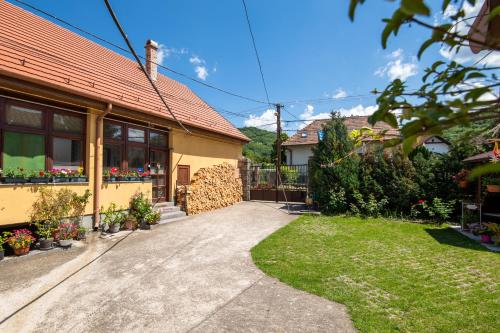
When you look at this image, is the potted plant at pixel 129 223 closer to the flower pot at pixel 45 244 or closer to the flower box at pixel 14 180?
the flower pot at pixel 45 244

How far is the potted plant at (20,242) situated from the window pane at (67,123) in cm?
272

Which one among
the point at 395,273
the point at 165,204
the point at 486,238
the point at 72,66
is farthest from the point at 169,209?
the point at 486,238

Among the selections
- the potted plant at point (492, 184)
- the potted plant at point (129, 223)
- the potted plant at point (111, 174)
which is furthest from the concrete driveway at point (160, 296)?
the potted plant at point (492, 184)

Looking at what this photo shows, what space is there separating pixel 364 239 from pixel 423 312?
11.8 ft

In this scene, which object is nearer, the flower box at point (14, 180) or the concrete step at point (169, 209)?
the flower box at point (14, 180)

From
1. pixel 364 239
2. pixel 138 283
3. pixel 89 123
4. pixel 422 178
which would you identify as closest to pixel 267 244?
pixel 364 239

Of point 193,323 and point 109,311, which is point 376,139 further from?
point 109,311

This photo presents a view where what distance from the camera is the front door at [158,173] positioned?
32.7ft

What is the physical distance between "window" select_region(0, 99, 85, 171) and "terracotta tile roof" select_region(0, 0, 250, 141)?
0.75 meters

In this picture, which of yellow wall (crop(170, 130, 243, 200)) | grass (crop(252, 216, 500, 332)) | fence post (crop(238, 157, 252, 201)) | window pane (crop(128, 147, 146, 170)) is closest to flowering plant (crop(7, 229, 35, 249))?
window pane (crop(128, 147, 146, 170))

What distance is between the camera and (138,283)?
426 centimetres

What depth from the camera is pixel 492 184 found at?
746 cm

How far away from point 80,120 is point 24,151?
158 centimetres

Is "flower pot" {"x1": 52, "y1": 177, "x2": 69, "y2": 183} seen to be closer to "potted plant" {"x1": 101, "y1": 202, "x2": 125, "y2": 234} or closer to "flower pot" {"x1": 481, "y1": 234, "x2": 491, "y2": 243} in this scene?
"potted plant" {"x1": 101, "y1": 202, "x2": 125, "y2": 234}
